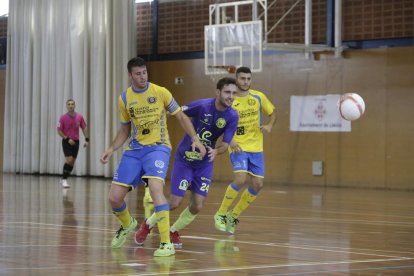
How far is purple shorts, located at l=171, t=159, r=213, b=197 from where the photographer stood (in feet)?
29.1

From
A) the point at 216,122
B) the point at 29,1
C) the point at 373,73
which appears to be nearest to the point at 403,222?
the point at 216,122

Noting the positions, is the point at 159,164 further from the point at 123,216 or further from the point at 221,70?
the point at 221,70

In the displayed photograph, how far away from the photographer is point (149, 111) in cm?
816

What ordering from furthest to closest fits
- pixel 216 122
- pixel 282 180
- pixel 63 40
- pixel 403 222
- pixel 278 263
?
pixel 63 40 → pixel 282 180 → pixel 403 222 → pixel 216 122 → pixel 278 263

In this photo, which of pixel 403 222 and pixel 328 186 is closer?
pixel 403 222

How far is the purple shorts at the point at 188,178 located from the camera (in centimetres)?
888

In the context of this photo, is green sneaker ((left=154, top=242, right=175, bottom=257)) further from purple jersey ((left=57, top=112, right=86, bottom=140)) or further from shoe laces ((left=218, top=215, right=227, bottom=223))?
purple jersey ((left=57, top=112, right=86, bottom=140))

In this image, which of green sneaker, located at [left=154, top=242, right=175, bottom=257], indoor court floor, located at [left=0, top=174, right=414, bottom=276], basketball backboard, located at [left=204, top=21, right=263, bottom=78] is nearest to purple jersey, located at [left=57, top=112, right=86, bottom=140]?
basketball backboard, located at [left=204, top=21, right=263, bottom=78]

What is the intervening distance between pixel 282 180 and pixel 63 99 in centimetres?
752

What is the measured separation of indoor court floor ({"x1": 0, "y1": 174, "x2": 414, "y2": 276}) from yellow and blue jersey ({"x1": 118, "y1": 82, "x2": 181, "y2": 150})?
1045 millimetres

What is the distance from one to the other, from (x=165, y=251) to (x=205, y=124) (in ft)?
5.55

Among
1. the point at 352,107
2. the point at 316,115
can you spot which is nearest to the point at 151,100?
the point at 352,107

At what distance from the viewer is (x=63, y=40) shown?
25844 millimetres

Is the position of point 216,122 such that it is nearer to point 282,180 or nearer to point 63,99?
point 282,180
